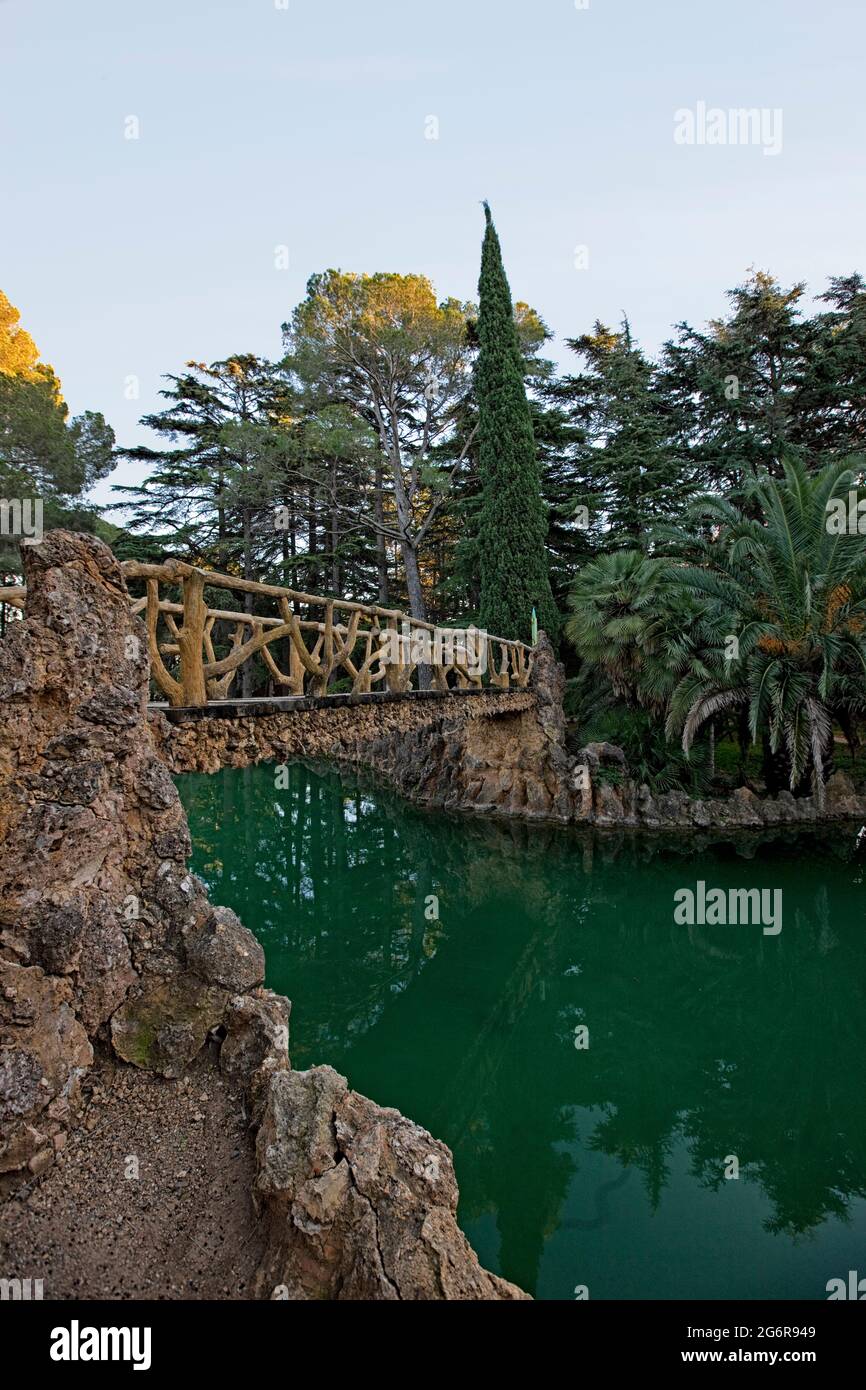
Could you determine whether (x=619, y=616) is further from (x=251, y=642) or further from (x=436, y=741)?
(x=251, y=642)

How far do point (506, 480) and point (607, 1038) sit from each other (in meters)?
16.1

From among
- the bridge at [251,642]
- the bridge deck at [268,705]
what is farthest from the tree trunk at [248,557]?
the bridge deck at [268,705]

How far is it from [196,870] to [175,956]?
942 cm

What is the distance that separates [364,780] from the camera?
25.6 m

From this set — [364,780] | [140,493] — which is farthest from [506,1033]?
[140,493]

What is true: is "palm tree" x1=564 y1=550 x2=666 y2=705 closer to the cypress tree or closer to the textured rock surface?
the cypress tree

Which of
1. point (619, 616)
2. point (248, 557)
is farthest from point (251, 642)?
point (248, 557)

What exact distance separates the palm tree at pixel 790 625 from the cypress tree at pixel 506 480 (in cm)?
533

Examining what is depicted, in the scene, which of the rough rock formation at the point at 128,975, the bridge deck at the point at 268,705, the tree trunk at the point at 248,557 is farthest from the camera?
the tree trunk at the point at 248,557

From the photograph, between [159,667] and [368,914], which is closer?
[159,667]

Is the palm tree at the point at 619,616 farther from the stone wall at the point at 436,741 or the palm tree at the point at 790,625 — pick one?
the stone wall at the point at 436,741

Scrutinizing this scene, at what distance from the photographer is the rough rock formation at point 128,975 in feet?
12.3
